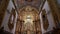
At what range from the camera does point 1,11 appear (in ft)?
24.6

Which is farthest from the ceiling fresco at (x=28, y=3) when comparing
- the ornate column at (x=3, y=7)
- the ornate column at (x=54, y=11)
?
the ornate column at (x=3, y=7)

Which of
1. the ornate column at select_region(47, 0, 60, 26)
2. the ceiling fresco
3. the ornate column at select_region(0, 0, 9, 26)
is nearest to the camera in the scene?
the ornate column at select_region(0, 0, 9, 26)

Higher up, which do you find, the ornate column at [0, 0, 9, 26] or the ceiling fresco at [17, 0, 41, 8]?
the ceiling fresco at [17, 0, 41, 8]

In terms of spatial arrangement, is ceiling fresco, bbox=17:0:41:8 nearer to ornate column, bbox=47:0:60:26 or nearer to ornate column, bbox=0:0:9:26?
ornate column, bbox=47:0:60:26

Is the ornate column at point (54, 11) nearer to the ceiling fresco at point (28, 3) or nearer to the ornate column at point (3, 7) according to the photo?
the ornate column at point (3, 7)

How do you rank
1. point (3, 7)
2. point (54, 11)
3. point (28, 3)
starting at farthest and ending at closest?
point (28, 3), point (54, 11), point (3, 7)

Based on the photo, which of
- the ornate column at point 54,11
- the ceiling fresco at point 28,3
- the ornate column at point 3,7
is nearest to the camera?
the ornate column at point 3,7

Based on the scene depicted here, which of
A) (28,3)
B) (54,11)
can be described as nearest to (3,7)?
(54,11)

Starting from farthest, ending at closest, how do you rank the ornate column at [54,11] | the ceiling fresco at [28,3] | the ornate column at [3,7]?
1. the ceiling fresco at [28,3]
2. the ornate column at [54,11]
3. the ornate column at [3,7]

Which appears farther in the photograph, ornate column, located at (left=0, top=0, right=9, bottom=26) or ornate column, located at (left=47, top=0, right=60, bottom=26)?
ornate column, located at (left=47, top=0, right=60, bottom=26)

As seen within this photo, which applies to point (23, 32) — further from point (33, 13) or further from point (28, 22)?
point (33, 13)

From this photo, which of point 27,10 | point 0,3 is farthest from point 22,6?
point 0,3

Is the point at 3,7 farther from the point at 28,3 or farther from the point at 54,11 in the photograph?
the point at 28,3

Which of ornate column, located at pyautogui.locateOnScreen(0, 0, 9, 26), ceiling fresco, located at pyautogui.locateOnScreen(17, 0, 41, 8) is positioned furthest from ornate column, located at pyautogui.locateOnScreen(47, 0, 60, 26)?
ceiling fresco, located at pyautogui.locateOnScreen(17, 0, 41, 8)
